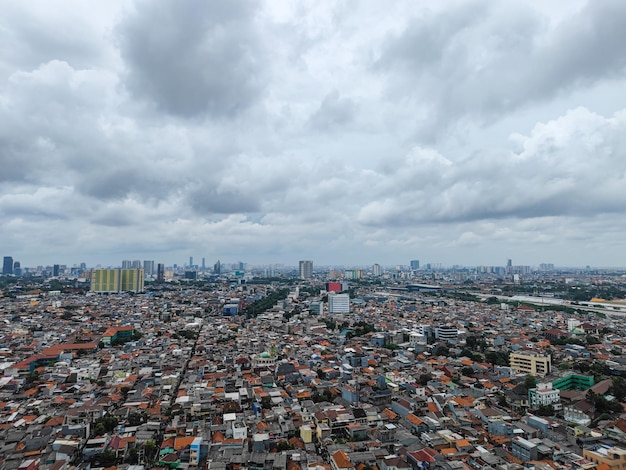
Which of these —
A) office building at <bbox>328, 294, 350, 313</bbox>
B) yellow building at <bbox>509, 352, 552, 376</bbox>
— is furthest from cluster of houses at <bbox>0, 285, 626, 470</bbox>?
office building at <bbox>328, 294, 350, 313</bbox>

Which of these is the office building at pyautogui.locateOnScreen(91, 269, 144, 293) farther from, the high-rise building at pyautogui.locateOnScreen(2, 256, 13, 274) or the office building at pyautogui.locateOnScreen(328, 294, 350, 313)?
the high-rise building at pyautogui.locateOnScreen(2, 256, 13, 274)

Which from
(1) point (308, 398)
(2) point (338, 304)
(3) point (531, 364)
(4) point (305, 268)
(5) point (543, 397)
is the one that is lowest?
(1) point (308, 398)

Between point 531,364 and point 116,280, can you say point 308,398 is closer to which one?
point 531,364

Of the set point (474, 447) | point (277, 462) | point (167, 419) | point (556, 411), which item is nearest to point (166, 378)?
point (167, 419)

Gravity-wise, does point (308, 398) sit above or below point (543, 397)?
below

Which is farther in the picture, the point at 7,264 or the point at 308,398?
the point at 7,264

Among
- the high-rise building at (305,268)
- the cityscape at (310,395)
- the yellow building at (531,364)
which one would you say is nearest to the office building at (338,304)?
the cityscape at (310,395)

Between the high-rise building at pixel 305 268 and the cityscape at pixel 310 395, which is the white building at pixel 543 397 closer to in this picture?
the cityscape at pixel 310 395

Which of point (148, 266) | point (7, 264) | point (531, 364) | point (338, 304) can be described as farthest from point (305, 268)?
point (531, 364)
